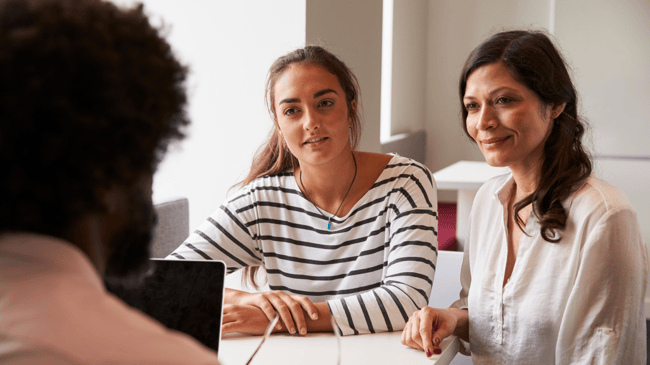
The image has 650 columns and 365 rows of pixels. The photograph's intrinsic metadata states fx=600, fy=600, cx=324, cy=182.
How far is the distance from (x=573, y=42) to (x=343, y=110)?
11.9 feet

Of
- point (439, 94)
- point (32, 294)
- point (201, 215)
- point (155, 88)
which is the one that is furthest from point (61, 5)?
point (439, 94)

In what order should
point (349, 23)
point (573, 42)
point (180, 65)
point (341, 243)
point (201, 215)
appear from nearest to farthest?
point (180, 65) → point (341, 243) → point (201, 215) → point (349, 23) → point (573, 42)

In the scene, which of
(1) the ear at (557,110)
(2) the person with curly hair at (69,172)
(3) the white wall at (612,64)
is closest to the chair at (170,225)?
(1) the ear at (557,110)

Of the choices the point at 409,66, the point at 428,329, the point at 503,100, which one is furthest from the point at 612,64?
the point at 428,329

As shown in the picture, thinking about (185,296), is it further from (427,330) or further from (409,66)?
(409,66)

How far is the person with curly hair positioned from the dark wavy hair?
102cm

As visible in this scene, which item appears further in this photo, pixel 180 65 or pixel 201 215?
pixel 201 215

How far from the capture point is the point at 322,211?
4.94ft

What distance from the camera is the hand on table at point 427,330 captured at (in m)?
1.09

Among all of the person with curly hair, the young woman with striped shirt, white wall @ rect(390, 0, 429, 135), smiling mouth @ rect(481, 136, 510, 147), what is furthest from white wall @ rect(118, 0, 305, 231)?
white wall @ rect(390, 0, 429, 135)

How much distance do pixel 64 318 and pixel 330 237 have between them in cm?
112

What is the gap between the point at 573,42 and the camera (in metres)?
4.54

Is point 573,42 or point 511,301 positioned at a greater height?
point 573,42

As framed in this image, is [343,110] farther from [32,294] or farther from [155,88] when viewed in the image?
[32,294]
